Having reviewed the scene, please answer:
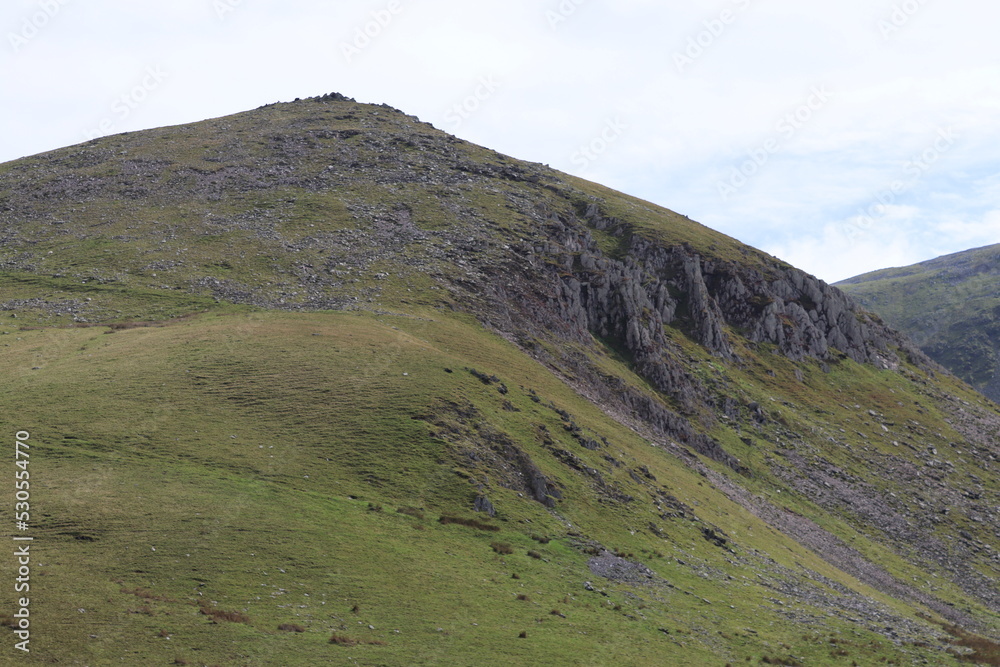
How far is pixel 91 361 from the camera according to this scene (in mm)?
56625

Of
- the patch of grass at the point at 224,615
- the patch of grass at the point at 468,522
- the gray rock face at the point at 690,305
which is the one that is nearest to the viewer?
the patch of grass at the point at 224,615

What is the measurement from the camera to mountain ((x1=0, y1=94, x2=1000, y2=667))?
33.1 meters

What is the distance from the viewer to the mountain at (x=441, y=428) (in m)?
33.1

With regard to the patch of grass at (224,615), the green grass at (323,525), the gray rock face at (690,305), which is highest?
the gray rock face at (690,305)

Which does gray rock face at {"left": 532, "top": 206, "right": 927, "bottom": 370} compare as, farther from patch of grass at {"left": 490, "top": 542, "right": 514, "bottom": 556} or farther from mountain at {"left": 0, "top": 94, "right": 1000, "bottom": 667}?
patch of grass at {"left": 490, "top": 542, "right": 514, "bottom": 556}

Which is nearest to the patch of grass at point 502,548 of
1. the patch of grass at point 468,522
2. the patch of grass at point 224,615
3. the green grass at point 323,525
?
the green grass at point 323,525

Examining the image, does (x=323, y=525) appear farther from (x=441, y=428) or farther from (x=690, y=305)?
(x=690, y=305)

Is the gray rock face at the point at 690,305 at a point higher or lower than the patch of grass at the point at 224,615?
higher

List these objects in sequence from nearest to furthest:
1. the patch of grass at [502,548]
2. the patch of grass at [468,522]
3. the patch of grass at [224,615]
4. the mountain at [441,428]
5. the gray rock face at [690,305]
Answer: the patch of grass at [224,615] < the mountain at [441,428] < the patch of grass at [502,548] < the patch of grass at [468,522] < the gray rock face at [690,305]

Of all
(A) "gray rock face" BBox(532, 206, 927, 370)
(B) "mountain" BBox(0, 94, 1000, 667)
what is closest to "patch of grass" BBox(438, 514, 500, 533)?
(B) "mountain" BBox(0, 94, 1000, 667)

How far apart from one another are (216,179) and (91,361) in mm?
60154

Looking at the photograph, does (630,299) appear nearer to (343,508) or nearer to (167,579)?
(343,508)

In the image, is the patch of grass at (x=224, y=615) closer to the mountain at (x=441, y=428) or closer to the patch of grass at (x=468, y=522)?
the mountain at (x=441, y=428)

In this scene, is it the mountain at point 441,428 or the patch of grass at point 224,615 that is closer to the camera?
the patch of grass at point 224,615
